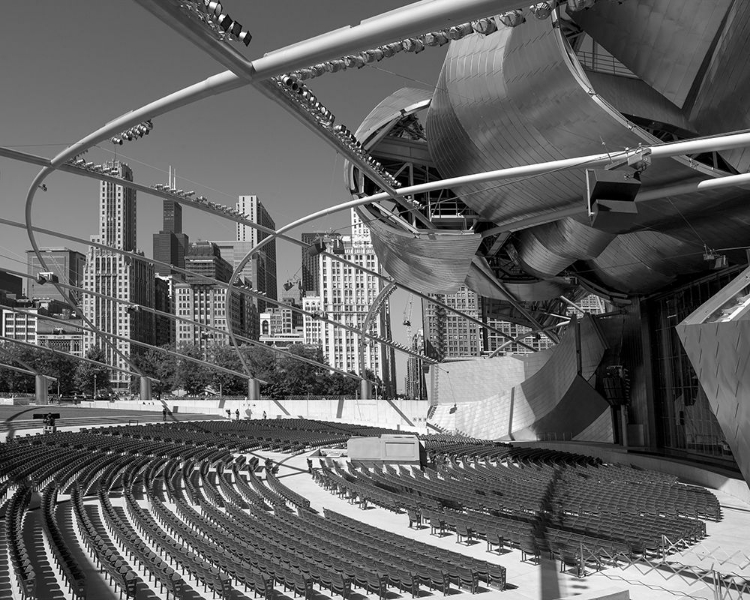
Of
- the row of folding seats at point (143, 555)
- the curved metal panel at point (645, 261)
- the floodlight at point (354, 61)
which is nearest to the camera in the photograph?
the row of folding seats at point (143, 555)

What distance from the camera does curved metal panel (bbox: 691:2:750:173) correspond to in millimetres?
22188

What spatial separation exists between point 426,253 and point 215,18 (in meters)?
26.3

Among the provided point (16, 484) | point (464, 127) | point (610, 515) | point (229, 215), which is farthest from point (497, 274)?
point (16, 484)

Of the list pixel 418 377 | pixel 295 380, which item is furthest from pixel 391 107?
pixel 418 377

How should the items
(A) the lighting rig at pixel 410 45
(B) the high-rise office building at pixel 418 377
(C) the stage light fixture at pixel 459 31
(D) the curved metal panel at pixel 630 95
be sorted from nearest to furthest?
1. (C) the stage light fixture at pixel 459 31
2. (A) the lighting rig at pixel 410 45
3. (D) the curved metal panel at pixel 630 95
4. (B) the high-rise office building at pixel 418 377

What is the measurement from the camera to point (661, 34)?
24.2m

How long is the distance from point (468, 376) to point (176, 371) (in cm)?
6901

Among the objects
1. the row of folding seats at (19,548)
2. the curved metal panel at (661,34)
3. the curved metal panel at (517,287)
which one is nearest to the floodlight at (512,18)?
the row of folding seats at (19,548)

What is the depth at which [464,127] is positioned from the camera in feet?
97.1

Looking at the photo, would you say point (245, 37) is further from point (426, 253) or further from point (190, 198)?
point (426, 253)

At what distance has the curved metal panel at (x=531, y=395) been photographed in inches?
1791

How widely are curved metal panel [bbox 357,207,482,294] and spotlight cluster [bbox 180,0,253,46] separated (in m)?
23.1

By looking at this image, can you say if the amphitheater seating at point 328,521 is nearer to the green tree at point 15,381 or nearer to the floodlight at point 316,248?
the floodlight at point 316,248

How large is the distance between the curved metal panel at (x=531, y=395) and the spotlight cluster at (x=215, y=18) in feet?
126
